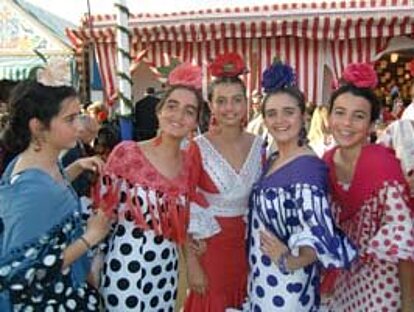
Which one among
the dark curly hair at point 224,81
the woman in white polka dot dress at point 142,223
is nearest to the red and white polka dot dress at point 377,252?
the woman in white polka dot dress at point 142,223

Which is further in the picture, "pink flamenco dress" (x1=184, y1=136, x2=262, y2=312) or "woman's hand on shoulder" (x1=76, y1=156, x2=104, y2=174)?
"pink flamenco dress" (x1=184, y1=136, x2=262, y2=312)

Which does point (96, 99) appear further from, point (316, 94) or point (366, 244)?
point (366, 244)

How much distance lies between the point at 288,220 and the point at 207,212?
1.81ft

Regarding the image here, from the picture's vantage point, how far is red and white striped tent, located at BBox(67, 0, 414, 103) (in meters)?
8.19

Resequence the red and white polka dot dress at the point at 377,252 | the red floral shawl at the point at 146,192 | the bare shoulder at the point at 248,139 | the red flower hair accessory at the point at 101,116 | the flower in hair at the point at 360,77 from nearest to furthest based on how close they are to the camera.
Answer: the red and white polka dot dress at the point at 377,252 → the red floral shawl at the point at 146,192 → the flower in hair at the point at 360,77 → the bare shoulder at the point at 248,139 → the red flower hair accessory at the point at 101,116

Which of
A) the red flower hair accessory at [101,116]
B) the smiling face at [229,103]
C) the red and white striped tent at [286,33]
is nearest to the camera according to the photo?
the smiling face at [229,103]

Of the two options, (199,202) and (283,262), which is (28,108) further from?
(283,262)

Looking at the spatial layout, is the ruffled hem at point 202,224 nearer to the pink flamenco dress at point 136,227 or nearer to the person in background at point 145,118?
the pink flamenco dress at point 136,227

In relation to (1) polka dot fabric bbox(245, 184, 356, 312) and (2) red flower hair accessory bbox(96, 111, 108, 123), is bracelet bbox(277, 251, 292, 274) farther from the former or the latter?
(2) red flower hair accessory bbox(96, 111, 108, 123)

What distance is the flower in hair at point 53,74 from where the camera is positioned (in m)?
2.47

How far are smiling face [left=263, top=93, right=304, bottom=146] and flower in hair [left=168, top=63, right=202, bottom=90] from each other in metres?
0.34

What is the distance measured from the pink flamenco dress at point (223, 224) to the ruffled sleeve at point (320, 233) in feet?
1.85

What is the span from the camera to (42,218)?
224cm

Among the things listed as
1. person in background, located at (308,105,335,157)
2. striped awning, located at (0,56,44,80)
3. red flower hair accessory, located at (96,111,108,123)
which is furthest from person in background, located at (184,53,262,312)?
striped awning, located at (0,56,44,80)
